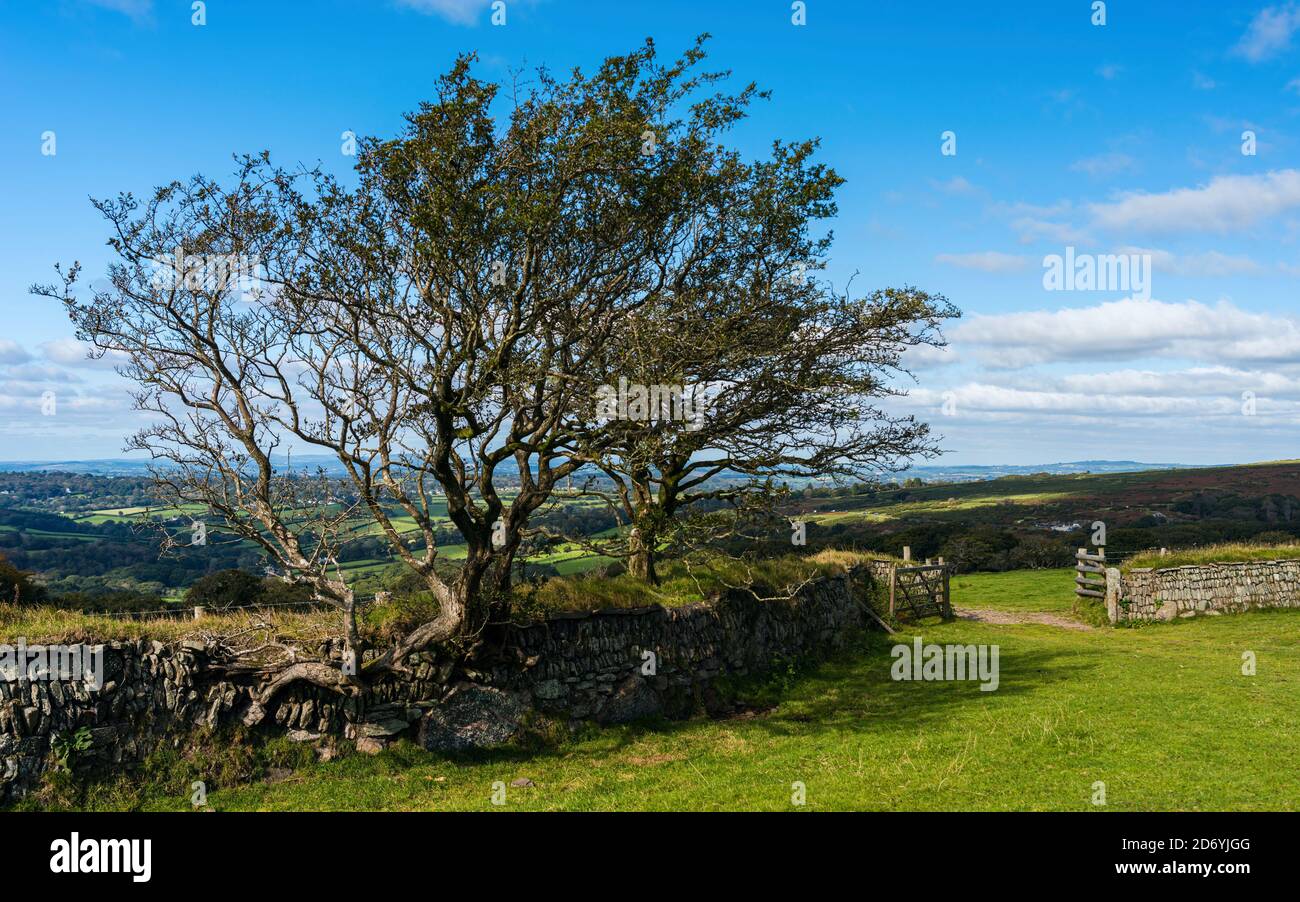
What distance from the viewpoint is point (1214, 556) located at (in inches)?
1356

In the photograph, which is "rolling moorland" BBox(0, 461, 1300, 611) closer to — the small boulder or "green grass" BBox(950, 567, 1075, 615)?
"green grass" BBox(950, 567, 1075, 615)

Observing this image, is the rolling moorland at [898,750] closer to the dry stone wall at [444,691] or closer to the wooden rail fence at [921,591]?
the dry stone wall at [444,691]

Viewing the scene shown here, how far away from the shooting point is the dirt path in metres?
32.2

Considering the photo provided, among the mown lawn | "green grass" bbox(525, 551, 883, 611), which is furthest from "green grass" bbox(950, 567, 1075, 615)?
"green grass" bbox(525, 551, 883, 611)

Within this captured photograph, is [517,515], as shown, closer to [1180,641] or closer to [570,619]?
[570,619]

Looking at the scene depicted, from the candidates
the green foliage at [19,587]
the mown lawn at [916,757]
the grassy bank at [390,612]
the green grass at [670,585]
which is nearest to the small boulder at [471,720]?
the mown lawn at [916,757]

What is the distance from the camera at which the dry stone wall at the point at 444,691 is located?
42.1 ft

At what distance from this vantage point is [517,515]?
55.5 ft

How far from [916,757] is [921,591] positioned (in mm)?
18820

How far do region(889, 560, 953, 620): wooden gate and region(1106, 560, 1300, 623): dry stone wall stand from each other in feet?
20.2

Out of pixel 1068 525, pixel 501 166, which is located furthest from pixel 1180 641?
pixel 1068 525

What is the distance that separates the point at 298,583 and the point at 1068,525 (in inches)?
2759

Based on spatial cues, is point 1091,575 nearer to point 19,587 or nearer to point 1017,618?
point 1017,618
